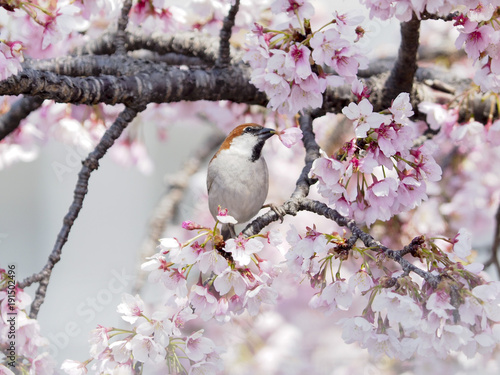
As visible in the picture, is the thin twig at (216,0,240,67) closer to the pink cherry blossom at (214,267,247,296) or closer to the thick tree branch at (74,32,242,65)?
the thick tree branch at (74,32,242,65)

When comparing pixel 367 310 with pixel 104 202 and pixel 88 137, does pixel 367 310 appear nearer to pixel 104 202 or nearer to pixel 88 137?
pixel 88 137

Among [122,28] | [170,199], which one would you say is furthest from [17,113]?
[170,199]

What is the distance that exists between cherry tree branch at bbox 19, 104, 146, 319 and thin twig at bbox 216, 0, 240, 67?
31 centimetres

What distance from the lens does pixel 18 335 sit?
4.48 ft

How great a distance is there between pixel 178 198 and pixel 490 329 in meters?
2.23

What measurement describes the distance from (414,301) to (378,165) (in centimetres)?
29

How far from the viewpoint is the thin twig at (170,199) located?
2844 millimetres

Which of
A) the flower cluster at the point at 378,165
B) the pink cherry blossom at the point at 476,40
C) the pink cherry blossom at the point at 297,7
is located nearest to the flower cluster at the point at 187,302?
the flower cluster at the point at 378,165

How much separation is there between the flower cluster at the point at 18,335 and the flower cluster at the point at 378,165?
0.70 meters

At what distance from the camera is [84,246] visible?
7387mm

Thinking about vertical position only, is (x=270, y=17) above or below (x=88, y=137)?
above

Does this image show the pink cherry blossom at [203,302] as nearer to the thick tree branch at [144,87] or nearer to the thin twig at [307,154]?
the thin twig at [307,154]

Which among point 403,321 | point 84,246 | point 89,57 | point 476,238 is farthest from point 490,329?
point 84,246

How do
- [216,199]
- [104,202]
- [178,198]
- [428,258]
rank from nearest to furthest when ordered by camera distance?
1. [428,258]
2. [216,199]
3. [178,198]
4. [104,202]
